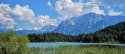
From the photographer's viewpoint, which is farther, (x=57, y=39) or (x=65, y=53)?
(x=57, y=39)

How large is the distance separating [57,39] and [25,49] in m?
159

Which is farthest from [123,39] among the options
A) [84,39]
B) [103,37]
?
[84,39]

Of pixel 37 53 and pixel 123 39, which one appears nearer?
pixel 37 53

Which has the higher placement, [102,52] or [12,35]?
[12,35]

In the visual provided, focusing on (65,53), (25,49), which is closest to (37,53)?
(65,53)

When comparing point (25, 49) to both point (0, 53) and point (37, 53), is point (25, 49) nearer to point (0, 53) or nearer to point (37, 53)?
point (0, 53)

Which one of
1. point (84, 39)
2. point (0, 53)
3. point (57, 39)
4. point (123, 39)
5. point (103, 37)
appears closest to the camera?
point (0, 53)

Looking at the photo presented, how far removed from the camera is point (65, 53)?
34156 mm

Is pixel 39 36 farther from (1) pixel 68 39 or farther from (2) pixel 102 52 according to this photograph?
(2) pixel 102 52

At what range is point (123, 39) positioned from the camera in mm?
135625

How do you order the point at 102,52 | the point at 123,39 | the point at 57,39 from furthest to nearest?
the point at 57,39 < the point at 123,39 < the point at 102,52

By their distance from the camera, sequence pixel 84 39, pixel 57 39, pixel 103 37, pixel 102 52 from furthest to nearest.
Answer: pixel 57 39 < pixel 84 39 < pixel 103 37 < pixel 102 52

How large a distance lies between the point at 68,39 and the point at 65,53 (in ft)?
522

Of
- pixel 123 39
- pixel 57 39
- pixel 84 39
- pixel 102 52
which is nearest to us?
pixel 102 52
